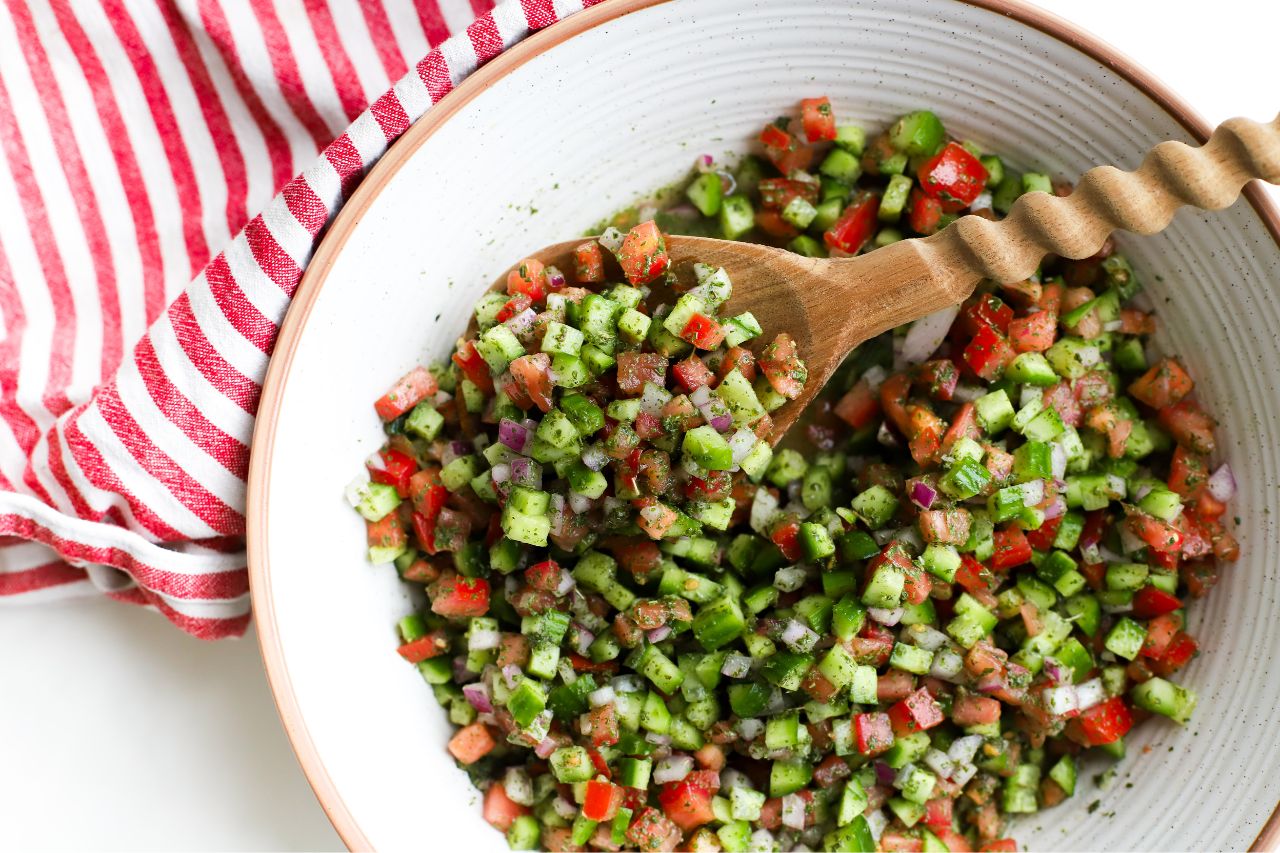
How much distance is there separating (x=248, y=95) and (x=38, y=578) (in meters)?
1.22

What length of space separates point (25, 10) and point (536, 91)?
120 centimetres

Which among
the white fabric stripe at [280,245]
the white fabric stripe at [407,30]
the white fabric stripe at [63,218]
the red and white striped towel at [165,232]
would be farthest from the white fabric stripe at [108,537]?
the white fabric stripe at [407,30]

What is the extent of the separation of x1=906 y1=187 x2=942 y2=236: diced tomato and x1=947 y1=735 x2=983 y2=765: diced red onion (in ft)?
3.65

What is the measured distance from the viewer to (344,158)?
6.61ft

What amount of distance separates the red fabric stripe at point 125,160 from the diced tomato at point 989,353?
1852 millimetres

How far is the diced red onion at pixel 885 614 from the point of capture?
7.02 feet

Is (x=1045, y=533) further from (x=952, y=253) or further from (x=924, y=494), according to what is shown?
(x=952, y=253)

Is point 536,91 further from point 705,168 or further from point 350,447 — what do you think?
point 350,447

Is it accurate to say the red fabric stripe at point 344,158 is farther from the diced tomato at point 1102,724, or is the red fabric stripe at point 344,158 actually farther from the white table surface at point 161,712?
the diced tomato at point 1102,724

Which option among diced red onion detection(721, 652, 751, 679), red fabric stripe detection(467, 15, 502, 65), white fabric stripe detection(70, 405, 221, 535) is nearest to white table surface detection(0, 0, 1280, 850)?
white fabric stripe detection(70, 405, 221, 535)

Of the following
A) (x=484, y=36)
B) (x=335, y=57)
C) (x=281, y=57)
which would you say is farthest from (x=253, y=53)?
(x=484, y=36)

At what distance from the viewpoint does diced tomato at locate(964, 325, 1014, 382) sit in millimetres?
2191

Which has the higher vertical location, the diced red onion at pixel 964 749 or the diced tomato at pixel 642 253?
the diced tomato at pixel 642 253

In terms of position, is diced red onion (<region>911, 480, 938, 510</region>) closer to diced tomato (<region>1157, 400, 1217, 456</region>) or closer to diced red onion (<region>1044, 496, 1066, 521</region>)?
diced red onion (<region>1044, 496, 1066, 521</region>)
